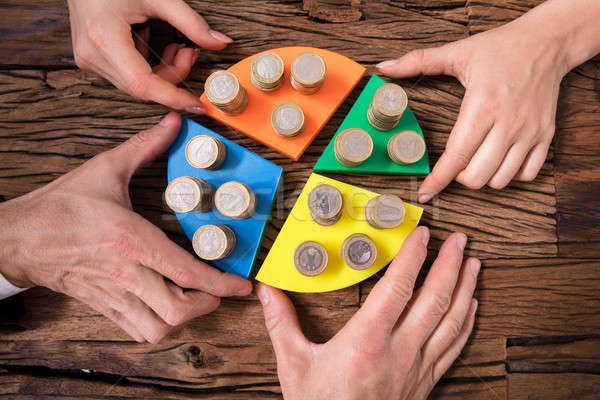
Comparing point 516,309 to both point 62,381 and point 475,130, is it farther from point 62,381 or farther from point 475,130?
point 62,381

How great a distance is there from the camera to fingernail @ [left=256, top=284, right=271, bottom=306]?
1728 mm

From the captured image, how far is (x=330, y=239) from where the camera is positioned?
1.74 meters

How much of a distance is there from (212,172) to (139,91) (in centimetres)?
45

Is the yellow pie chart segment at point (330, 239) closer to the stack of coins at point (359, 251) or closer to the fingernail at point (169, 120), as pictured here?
the stack of coins at point (359, 251)

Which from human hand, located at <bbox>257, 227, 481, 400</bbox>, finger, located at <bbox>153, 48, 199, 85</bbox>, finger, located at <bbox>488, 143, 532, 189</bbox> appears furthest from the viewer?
finger, located at <bbox>153, 48, 199, 85</bbox>

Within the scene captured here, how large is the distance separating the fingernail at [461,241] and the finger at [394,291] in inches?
7.4

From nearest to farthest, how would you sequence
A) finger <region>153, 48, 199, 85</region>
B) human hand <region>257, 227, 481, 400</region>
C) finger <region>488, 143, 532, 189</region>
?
human hand <region>257, 227, 481, 400</region> < finger <region>488, 143, 532, 189</region> < finger <region>153, 48, 199, 85</region>

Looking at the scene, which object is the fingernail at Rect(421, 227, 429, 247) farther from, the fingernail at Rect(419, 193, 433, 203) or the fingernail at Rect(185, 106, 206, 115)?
the fingernail at Rect(185, 106, 206, 115)

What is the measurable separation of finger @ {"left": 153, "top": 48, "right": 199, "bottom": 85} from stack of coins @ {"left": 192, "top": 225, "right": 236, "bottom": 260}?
0.71 meters

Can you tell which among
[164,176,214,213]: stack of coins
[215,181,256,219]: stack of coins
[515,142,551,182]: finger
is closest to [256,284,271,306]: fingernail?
[215,181,256,219]: stack of coins

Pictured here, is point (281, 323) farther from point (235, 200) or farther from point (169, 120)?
point (169, 120)

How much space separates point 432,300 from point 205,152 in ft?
3.88

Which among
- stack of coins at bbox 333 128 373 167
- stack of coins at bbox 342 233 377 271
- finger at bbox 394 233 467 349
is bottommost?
finger at bbox 394 233 467 349

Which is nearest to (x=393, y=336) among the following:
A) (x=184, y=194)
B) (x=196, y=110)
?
(x=184, y=194)
